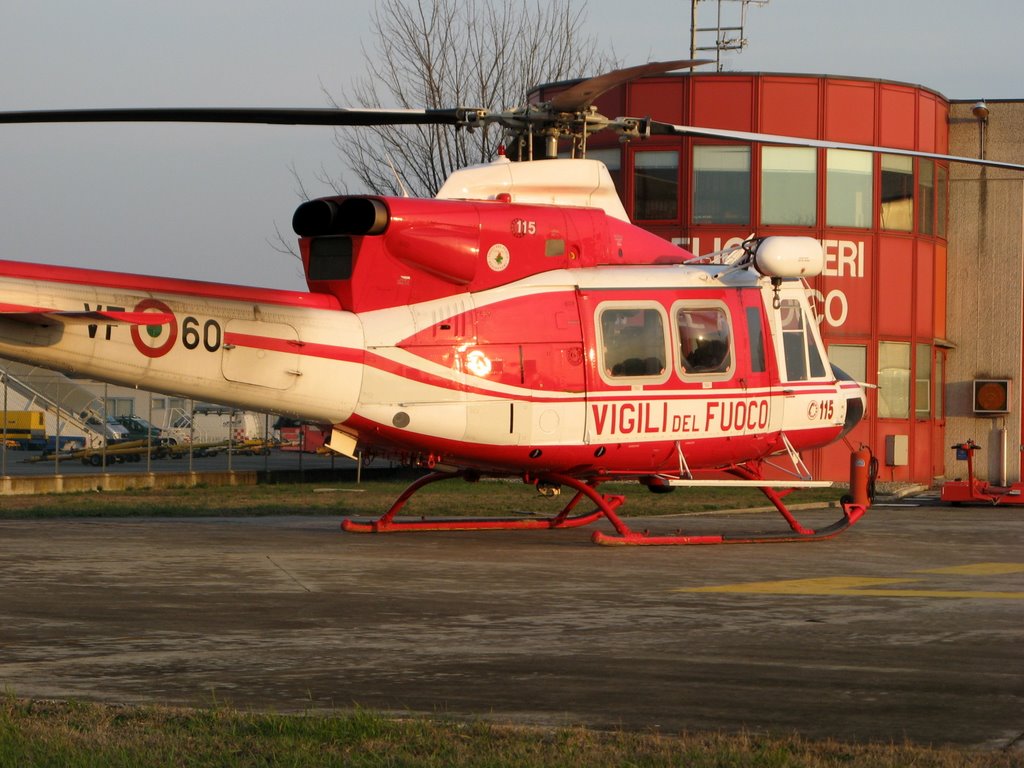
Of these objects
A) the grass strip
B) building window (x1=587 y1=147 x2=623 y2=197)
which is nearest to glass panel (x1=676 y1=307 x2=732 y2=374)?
the grass strip

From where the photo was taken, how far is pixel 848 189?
3166 cm

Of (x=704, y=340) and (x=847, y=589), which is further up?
(x=704, y=340)

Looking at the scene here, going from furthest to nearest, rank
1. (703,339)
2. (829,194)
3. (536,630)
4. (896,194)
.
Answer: (896,194) < (829,194) < (703,339) < (536,630)

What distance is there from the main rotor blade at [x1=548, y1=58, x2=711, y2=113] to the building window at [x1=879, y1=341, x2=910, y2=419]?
19916 mm

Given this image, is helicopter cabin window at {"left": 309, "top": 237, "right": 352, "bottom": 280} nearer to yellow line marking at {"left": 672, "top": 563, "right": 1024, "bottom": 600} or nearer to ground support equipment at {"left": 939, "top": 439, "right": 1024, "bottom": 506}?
yellow line marking at {"left": 672, "top": 563, "right": 1024, "bottom": 600}

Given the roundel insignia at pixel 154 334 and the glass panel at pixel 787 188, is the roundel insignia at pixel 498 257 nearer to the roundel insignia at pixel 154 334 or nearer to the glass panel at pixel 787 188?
the roundel insignia at pixel 154 334

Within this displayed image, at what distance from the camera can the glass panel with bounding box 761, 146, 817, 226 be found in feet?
102

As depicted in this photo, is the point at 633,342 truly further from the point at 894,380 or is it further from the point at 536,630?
the point at 894,380

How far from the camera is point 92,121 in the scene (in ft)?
39.9

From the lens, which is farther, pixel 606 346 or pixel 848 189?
pixel 848 189

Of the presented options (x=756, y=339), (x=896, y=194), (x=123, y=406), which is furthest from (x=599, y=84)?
(x=123, y=406)

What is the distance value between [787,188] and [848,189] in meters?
1.52

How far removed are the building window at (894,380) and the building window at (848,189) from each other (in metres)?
3.00

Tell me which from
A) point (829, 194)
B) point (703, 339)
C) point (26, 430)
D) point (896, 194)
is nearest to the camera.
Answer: point (703, 339)
